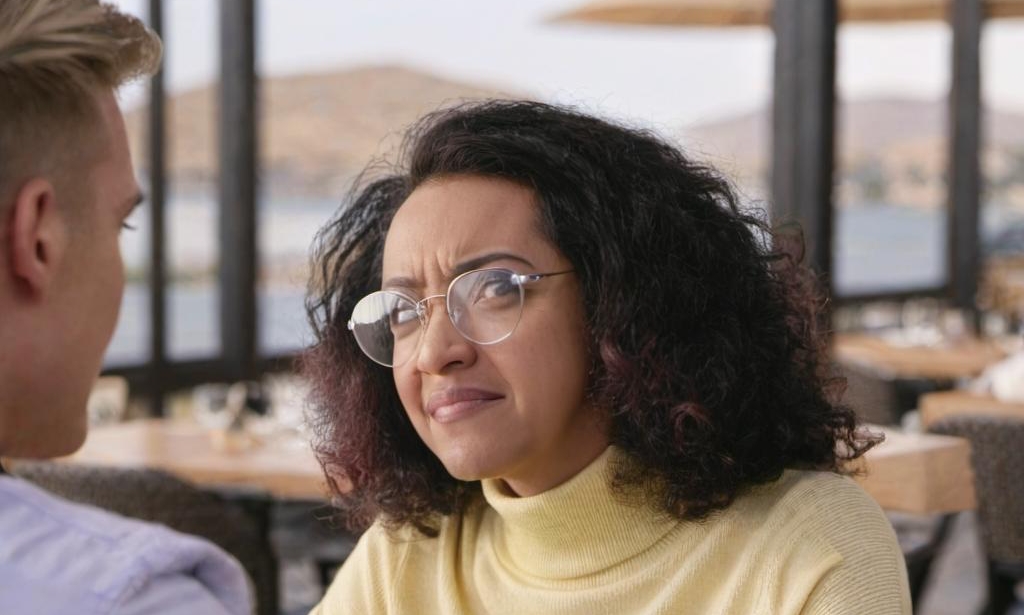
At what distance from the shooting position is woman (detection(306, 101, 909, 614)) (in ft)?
4.80

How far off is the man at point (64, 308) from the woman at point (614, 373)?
17.5 inches

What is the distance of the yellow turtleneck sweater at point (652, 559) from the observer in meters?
1.41

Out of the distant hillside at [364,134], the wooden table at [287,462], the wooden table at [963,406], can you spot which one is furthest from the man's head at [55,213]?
→ the wooden table at [963,406]

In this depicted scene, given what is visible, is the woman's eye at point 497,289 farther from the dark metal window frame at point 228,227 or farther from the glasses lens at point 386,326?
the dark metal window frame at point 228,227

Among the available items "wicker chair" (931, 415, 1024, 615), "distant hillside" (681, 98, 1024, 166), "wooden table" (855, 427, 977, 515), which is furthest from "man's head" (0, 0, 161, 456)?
"distant hillside" (681, 98, 1024, 166)

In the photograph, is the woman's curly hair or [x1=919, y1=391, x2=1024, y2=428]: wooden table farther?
[x1=919, y1=391, x2=1024, y2=428]: wooden table

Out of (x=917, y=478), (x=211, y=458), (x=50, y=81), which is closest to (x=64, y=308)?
(x=50, y=81)

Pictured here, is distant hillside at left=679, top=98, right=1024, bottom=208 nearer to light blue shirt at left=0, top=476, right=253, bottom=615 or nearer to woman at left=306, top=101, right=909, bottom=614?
woman at left=306, top=101, right=909, bottom=614

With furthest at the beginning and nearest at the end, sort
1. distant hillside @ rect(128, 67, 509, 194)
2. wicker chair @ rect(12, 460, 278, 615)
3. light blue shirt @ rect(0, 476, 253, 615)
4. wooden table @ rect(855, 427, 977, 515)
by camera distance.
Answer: distant hillside @ rect(128, 67, 509, 194) < wicker chair @ rect(12, 460, 278, 615) < wooden table @ rect(855, 427, 977, 515) < light blue shirt @ rect(0, 476, 253, 615)

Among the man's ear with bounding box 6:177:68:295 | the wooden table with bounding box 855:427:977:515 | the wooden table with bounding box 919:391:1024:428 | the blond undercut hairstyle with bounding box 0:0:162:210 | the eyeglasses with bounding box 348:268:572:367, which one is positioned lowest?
the wooden table with bounding box 919:391:1024:428

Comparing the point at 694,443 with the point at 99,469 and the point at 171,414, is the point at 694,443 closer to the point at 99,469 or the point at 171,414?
the point at 99,469

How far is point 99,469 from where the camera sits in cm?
290

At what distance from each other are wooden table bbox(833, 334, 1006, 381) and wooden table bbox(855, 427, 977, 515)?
2.72 m

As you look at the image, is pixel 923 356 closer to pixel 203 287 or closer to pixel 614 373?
pixel 203 287
